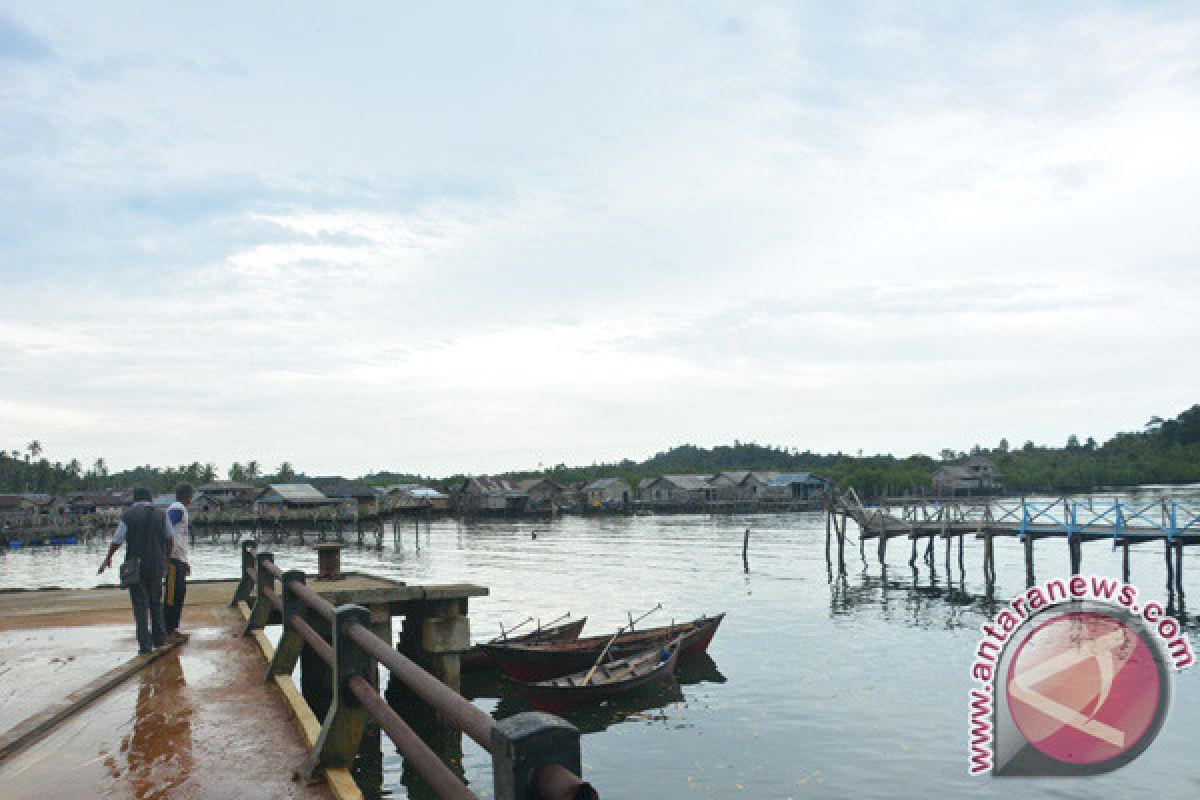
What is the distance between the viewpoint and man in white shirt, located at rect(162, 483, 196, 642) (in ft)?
33.9

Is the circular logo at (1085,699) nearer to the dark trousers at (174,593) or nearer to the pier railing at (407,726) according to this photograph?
the pier railing at (407,726)

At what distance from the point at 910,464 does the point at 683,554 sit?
98739 millimetres

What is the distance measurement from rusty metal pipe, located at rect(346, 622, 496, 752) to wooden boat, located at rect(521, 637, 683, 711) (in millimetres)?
13527

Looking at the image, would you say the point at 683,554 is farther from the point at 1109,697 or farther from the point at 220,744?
the point at 220,744

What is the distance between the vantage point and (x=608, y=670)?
20.0 metres

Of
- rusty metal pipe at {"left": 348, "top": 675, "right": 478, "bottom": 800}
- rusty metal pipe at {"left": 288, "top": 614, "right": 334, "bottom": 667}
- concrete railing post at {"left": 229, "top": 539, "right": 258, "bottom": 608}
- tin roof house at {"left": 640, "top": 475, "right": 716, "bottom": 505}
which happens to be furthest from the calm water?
tin roof house at {"left": 640, "top": 475, "right": 716, "bottom": 505}

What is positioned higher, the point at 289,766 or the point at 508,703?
the point at 289,766

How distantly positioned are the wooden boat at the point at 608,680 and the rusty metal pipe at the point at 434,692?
533 inches

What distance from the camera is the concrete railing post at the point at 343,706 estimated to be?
5.42 metres

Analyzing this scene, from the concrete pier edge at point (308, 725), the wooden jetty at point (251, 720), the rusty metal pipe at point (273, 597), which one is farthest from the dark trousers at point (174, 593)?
the concrete pier edge at point (308, 725)

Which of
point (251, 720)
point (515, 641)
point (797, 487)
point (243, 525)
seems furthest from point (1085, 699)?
point (797, 487)

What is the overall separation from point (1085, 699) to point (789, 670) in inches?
300

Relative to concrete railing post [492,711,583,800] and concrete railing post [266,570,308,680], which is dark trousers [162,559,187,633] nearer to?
concrete railing post [266,570,308,680]

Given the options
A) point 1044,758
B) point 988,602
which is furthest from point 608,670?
point 988,602
